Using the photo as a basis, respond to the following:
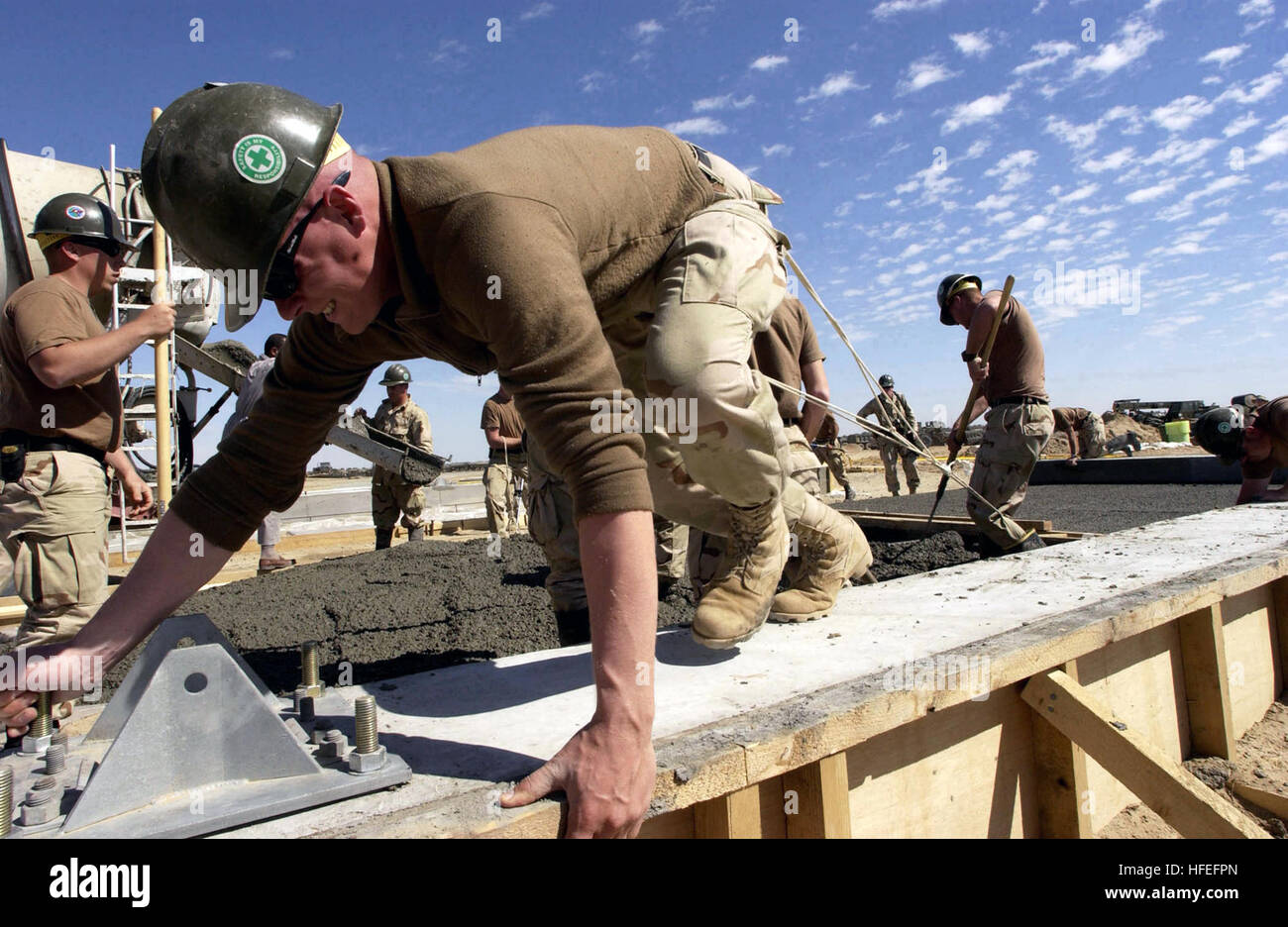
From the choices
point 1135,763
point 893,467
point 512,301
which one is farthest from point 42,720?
point 893,467

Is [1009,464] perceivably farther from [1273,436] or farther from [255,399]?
[255,399]

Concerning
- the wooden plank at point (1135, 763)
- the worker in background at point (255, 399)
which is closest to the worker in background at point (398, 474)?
the worker in background at point (255, 399)

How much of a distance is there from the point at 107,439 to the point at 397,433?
5051mm

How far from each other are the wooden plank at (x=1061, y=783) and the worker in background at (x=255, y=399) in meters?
Answer: 4.57

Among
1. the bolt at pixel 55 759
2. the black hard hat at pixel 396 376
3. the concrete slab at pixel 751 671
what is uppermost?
the black hard hat at pixel 396 376

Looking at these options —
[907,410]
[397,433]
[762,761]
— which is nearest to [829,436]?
[907,410]

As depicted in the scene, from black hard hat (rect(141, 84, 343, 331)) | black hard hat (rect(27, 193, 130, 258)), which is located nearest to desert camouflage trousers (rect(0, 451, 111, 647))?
black hard hat (rect(27, 193, 130, 258))

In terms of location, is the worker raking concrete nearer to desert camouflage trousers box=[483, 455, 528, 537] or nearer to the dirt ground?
the dirt ground

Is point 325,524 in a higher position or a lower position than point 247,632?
higher

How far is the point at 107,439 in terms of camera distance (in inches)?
107

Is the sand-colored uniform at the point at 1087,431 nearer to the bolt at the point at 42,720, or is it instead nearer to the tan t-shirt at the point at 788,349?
the tan t-shirt at the point at 788,349

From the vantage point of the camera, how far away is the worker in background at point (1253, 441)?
4.92 m

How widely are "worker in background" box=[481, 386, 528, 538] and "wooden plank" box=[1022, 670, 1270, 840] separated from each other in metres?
5.58
